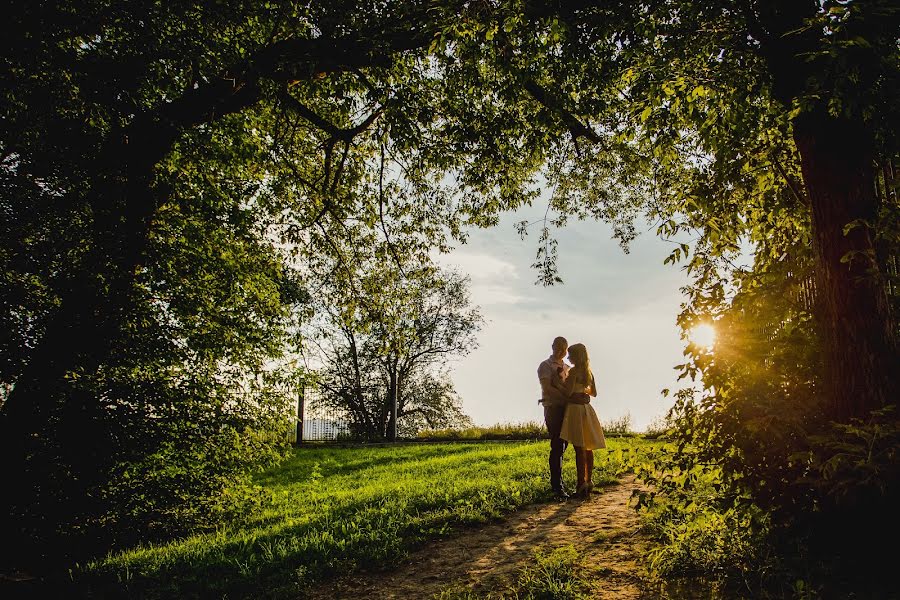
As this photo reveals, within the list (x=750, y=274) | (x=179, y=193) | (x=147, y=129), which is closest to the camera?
(x=750, y=274)

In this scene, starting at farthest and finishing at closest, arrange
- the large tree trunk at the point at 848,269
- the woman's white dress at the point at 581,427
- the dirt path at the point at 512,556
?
the woman's white dress at the point at 581,427 → the dirt path at the point at 512,556 → the large tree trunk at the point at 848,269

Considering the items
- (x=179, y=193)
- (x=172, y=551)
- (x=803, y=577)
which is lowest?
(x=172, y=551)

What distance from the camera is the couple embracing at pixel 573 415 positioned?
7172 mm

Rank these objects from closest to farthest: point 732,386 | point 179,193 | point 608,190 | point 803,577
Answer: point 803,577, point 732,386, point 179,193, point 608,190

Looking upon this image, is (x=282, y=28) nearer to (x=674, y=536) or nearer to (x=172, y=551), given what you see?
(x=172, y=551)

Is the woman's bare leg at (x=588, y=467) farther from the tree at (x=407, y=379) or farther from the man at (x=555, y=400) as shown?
the tree at (x=407, y=379)

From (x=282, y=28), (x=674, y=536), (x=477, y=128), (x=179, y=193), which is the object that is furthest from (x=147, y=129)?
(x=674, y=536)

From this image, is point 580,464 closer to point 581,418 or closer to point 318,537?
point 581,418

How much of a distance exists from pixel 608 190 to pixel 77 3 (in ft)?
33.8

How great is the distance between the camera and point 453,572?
5.08m

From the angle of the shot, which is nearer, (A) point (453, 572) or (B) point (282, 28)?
(A) point (453, 572)

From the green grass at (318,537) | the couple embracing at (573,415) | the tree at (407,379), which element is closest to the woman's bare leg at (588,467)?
A: the couple embracing at (573,415)

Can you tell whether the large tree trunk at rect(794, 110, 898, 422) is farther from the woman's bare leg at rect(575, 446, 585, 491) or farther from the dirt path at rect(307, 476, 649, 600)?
the woman's bare leg at rect(575, 446, 585, 491)

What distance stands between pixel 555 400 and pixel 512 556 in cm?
273
